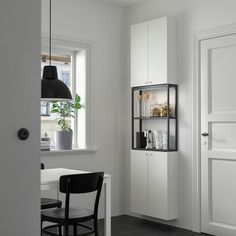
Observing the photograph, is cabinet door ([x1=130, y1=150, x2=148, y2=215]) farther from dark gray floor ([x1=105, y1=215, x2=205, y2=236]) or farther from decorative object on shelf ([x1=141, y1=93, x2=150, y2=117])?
decorative object on shelf ([x1=141, y1=93, x2=150, y2=117])

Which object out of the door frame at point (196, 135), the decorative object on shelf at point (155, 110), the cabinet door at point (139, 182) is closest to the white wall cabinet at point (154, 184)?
the cabinet door at point (139, 182)

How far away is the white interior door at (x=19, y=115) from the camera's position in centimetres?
183

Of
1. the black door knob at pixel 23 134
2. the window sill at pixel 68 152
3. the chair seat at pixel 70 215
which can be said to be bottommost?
the chair seat at pixel 70 215

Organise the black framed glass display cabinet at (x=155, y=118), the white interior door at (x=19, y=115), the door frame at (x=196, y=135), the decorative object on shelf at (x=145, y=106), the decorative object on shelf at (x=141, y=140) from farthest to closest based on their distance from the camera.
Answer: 1. the decorative object on shelf at (x=145, y=106)
2. the decorative object on shelf at (x=141, y=140)
3. the black framed glass display cabinet at (x=155, y=118)
4. the door frame at (x=196, y=135)
5. the white interior door at (x=19, y=115)

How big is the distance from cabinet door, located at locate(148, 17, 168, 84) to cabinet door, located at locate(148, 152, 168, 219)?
2.95 ft

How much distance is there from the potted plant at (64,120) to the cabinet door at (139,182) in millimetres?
833

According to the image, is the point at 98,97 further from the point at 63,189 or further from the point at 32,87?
the point at 32,87

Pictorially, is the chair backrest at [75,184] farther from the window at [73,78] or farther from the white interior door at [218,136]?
the window at [73,78]

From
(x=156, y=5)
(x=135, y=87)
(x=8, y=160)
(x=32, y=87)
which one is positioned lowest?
(x=8, y=160)

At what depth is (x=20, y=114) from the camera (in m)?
1.88

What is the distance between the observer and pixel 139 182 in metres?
4.99

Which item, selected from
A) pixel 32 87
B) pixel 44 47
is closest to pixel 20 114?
pixel 32 87

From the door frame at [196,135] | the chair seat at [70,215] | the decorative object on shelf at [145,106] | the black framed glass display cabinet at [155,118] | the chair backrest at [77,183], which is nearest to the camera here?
the chair backrest at [77,183]

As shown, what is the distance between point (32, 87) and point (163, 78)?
2948 millimetres
